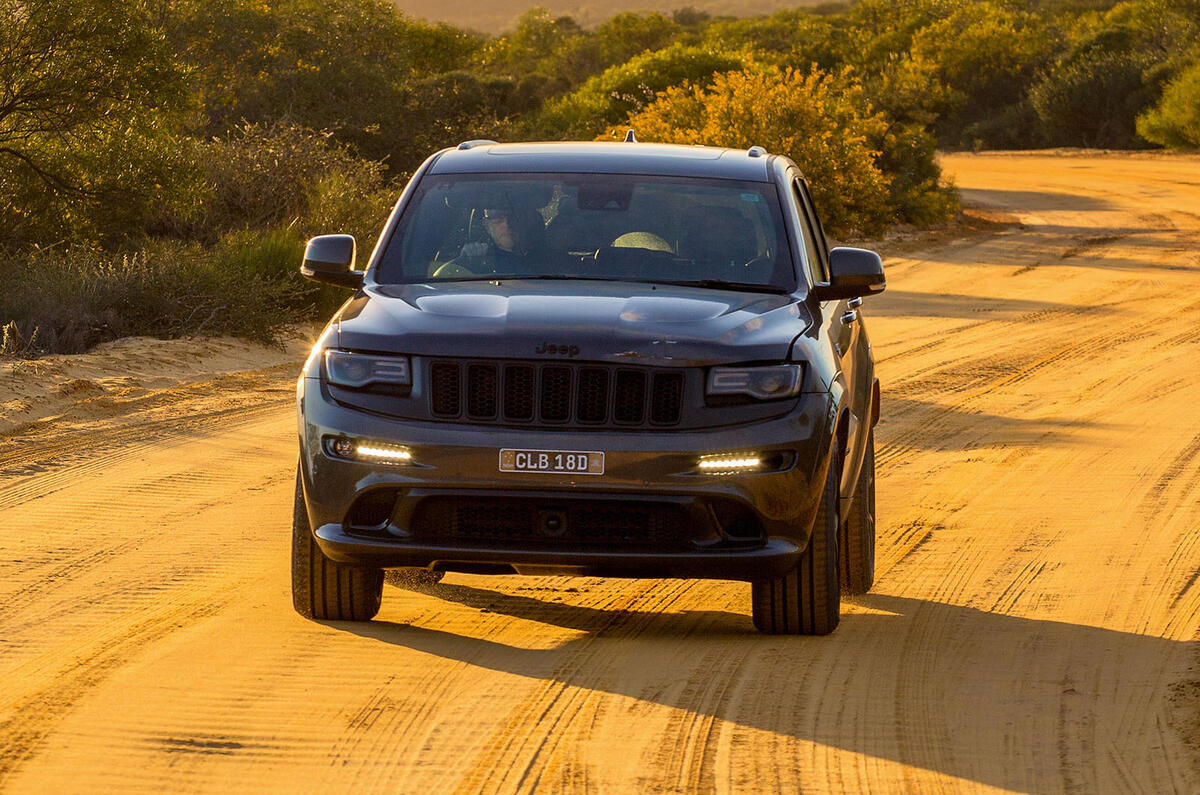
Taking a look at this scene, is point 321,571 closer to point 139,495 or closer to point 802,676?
point 802,676

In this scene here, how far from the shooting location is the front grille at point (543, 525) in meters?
5.84

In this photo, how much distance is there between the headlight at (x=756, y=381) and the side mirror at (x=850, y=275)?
1.00 metres

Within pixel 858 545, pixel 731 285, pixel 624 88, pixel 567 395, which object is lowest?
pixel 624 88

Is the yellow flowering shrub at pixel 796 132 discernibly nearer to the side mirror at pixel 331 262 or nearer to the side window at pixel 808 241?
the side window at pixel 808 241

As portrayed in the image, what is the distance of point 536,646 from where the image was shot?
6258 millimetres

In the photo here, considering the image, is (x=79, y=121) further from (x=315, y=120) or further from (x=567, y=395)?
(x=315, y=120)

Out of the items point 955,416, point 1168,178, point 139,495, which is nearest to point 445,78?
point 1168,178

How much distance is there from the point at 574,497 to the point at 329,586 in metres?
1.17

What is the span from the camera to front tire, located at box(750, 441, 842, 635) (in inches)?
239

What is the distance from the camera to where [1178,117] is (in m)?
52.0

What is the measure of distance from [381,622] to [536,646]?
2.15ft

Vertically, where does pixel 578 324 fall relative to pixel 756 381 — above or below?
above

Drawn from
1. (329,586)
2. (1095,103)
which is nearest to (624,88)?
(1095,103)

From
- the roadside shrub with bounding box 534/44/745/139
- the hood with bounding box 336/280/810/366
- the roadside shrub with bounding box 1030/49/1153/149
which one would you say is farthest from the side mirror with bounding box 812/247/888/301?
the roadside shrub with bounding box 1030/49/1153/149
